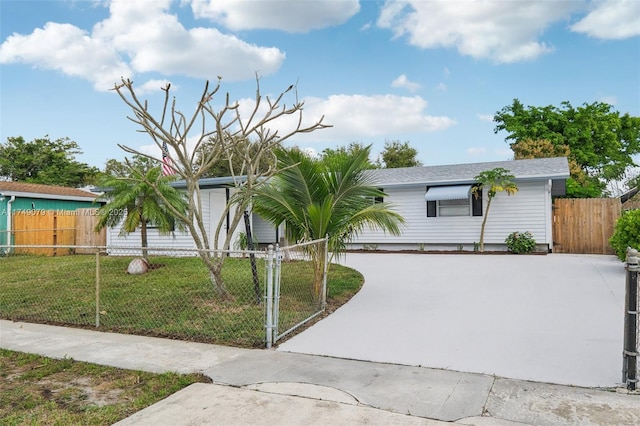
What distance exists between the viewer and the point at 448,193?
567 inches

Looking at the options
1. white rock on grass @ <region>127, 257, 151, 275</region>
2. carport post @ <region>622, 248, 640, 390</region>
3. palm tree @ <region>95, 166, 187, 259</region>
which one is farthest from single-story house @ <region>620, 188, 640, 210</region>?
white rock on grass @ <region>127, 257, 151, 275</region>

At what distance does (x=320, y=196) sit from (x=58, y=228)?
12522mm

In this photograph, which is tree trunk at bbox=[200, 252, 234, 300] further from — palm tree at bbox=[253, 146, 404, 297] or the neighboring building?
the neighboring building

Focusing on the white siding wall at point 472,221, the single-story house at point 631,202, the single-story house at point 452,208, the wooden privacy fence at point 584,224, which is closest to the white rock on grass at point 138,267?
the single-story house at point 452,208

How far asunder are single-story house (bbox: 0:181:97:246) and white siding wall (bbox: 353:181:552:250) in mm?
10886

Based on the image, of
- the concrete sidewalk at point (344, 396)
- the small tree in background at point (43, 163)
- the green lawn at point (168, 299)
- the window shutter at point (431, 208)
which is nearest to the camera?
the concrete sidewalk at point (344, 396)

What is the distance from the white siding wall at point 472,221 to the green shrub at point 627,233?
12.3ft

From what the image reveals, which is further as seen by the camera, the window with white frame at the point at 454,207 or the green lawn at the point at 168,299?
the window with white frame at the point at 454,207

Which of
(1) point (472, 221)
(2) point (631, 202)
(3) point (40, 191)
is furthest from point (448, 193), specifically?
(3) point (40, 191)

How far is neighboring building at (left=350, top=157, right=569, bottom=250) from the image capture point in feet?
45.1

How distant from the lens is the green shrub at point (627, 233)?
9328 mm

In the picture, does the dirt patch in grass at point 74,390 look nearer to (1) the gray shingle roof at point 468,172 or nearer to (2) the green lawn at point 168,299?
(2) the green lawn at point 168,299

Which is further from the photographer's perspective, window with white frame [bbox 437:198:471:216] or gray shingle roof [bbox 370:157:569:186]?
window with white frame [bbox 437:198:471:216]

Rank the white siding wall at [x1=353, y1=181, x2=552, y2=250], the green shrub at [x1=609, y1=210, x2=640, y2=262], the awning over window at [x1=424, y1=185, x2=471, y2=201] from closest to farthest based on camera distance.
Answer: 1. the green shrub at [x1=609, y1=210, x2=640, y2=262]
2. the white siding wall at [x1=353, y1=181, x2=552, y2=250]
3. the awning over window at [x1=424, y1=185, x2=471, y2=201]
